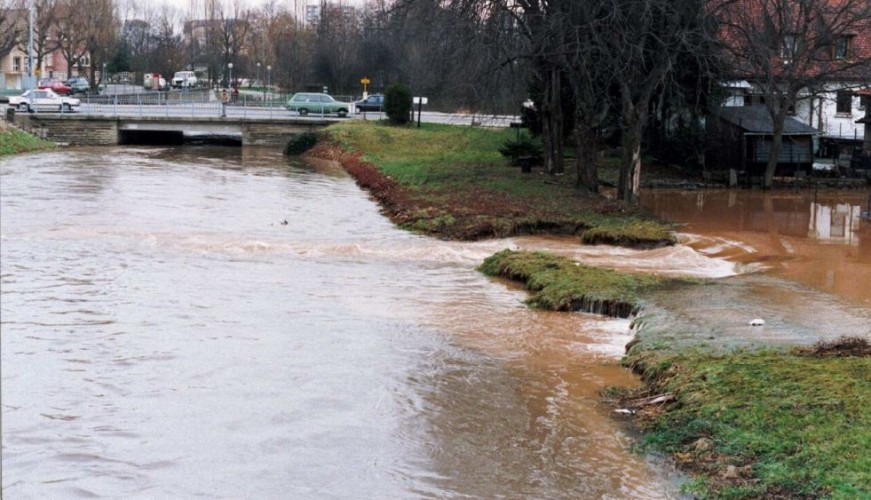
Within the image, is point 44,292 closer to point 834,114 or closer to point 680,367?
point 680,367

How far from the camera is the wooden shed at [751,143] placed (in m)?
39.8

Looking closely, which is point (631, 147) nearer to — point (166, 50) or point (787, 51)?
point (787, 51)

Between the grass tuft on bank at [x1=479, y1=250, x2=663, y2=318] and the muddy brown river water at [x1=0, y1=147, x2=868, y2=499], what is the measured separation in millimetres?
384

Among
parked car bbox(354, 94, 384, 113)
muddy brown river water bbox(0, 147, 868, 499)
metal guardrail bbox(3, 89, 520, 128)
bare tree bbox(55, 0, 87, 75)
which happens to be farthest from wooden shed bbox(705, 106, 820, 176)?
bare tree bbox(55, 0, 87, 75)

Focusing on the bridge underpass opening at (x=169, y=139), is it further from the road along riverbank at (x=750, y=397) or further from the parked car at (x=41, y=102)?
the road along riverbank at (x=750, y=397)

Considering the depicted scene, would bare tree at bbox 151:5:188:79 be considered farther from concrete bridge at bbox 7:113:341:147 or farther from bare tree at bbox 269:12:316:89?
concrete bridge at bbox 7:113:341:147

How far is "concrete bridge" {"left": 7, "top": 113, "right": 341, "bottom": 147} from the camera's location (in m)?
55.8

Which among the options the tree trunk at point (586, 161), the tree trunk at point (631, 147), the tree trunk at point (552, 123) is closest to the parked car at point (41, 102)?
the tree trunk at point (552, 123)

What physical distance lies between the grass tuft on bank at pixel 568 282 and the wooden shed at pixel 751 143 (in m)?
21.2

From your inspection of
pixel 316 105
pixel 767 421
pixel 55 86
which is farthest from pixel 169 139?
pixel 767 421

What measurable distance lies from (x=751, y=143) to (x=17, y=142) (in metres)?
32.2

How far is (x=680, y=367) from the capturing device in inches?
476

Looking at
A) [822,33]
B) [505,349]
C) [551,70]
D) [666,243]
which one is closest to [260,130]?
[551,70]

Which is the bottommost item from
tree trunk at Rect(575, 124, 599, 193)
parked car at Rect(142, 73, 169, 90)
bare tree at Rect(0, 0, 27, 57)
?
tree trunk at Rect(575, 124, 599, 193)
